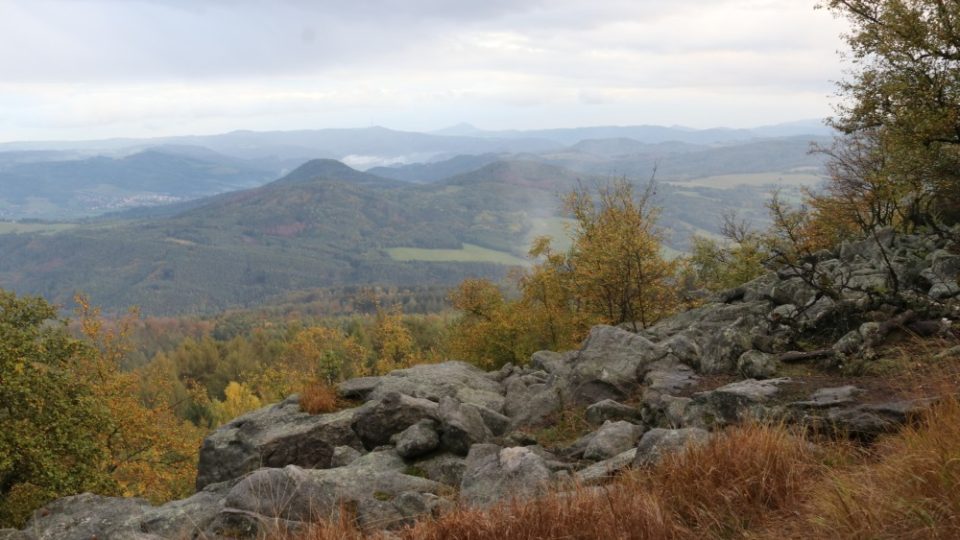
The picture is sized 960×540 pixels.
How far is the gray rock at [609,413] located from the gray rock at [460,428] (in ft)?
A: 9.30

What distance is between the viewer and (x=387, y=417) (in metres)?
17.7

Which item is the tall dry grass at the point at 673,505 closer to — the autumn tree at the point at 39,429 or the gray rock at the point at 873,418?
the gray rock at the point at 873,418

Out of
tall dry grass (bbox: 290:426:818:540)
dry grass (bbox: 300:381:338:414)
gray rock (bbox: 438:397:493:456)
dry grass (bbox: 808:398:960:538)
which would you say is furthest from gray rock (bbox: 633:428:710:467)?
dry grass (bbox: 300:381:338:414)

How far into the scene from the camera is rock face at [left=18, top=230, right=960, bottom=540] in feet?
32.6

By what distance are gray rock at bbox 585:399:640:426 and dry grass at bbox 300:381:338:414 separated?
9102mm

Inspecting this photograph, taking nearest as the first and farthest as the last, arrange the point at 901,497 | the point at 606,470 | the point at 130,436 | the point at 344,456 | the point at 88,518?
the point at 901,497 → the point at 606,470 → the point at 88,518 → the point at 344,456 → the point at 130,436

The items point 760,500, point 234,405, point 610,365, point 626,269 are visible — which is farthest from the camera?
point 234,405

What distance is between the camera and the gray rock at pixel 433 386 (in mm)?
21234

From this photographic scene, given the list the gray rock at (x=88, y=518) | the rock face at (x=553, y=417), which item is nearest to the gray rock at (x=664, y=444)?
the rock face at (x=553, y=417)

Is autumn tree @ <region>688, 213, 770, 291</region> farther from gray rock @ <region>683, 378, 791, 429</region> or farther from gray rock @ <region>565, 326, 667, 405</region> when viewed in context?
gray rock @ <region>683, 378, 791, 429</region>

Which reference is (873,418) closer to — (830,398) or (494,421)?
(830,398)

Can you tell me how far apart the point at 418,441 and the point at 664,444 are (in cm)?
781

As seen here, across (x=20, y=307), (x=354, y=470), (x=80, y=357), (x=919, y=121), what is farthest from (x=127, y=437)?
(x=919, y=121)

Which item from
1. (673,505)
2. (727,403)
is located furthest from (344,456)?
(673,505)
